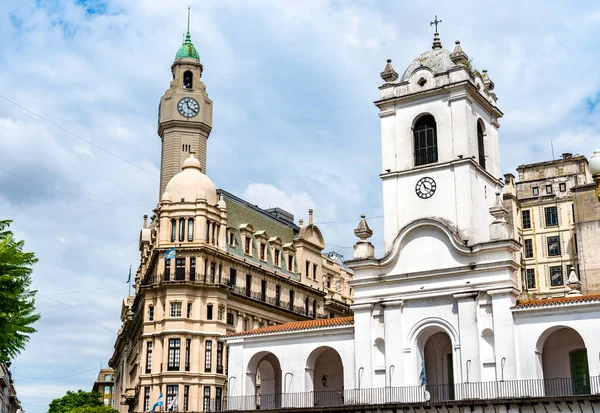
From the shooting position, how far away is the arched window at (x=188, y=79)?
281ft

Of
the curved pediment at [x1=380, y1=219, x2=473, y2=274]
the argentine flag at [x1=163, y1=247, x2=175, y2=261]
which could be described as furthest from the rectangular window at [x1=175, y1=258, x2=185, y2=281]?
the curved pediment at [x1=380, y1=219, x2=473, y2=274]

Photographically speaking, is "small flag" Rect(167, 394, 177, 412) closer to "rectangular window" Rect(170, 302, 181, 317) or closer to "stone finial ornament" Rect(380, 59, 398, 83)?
"rectangular window" Rect(170, 302, 181, 317)

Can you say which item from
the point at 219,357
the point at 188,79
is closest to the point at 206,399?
the point at 219,357

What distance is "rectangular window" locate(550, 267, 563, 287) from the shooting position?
80000 millimetres

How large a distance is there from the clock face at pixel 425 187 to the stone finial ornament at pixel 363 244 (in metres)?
3.81

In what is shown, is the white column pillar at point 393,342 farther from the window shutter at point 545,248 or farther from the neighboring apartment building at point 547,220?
the window shutter at point 545,248

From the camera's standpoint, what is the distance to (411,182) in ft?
160

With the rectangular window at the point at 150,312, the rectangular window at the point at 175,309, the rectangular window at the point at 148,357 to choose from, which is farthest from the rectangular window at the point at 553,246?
the rectangular window at the point at 148,357

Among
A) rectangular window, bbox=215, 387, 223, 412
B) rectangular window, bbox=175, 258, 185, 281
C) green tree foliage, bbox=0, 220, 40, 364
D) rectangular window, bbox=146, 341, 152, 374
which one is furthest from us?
rectangular window, bbox=175, 258, 185, 281

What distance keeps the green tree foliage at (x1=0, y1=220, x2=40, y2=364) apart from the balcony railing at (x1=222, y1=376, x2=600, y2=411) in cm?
1746

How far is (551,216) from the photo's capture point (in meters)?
82.4

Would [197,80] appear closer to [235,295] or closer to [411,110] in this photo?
[235,295]

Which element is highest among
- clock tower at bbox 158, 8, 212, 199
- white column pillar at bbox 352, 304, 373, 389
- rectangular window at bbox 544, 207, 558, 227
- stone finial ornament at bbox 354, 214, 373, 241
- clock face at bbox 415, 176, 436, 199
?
clock tower at bbox 158, 8, 212, 199

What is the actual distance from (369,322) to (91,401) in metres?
70.8
